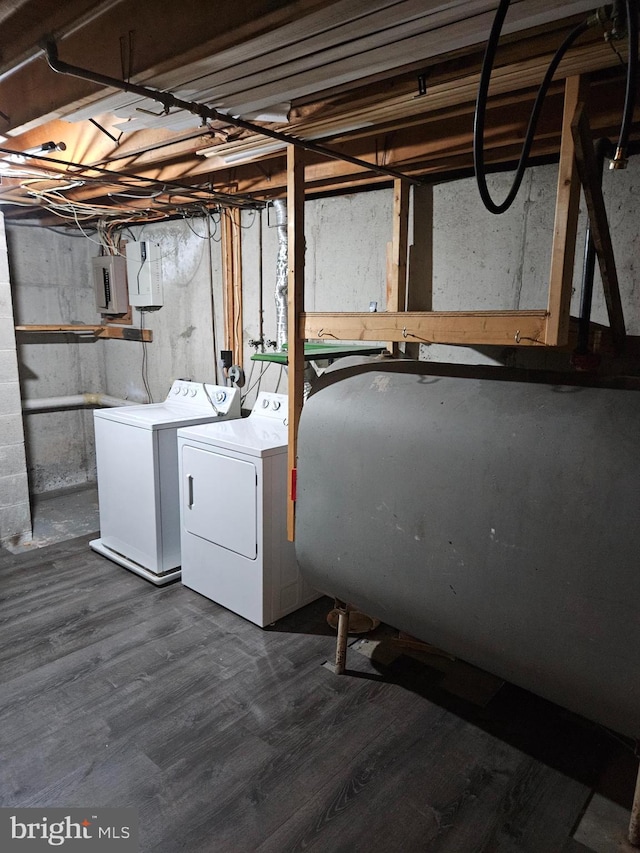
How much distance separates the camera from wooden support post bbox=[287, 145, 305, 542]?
6.31ft

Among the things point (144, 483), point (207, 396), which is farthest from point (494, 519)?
point (207, 396)

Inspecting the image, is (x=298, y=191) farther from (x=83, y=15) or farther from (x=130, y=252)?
(x=130, y=252)

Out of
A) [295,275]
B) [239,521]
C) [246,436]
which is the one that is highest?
[295,275]

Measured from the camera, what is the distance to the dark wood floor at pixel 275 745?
1616mm

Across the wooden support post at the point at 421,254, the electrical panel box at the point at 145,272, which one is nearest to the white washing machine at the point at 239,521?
the wooden support post at the point at 421,254

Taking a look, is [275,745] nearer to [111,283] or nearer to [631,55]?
[631,55]

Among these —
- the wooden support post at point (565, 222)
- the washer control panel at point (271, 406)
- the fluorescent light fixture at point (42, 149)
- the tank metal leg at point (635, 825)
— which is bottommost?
the tank metal leg at point (635, 825)

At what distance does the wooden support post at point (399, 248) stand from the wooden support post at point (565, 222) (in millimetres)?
1166

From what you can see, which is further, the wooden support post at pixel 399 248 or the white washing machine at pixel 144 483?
the white washing machine at pixel 144 483

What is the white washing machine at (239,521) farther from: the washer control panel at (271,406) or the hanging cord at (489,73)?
the hanging cord at (489,73)

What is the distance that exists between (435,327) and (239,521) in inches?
58.0

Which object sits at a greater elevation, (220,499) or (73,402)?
(73,402)

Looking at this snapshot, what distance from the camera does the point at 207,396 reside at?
359 cm

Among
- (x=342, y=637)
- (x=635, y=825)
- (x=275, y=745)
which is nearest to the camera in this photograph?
(x=635, y=825)
